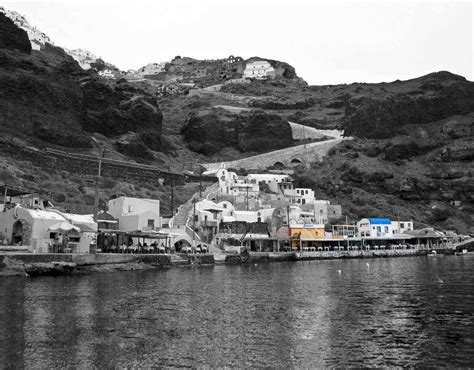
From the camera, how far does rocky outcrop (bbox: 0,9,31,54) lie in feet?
267

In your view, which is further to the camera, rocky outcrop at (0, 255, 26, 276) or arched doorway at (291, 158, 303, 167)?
arched doorway at (291, 158, 303, 167)

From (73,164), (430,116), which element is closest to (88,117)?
(73,164)

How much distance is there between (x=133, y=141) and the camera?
84.2 m

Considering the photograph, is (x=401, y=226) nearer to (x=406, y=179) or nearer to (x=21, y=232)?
(x=406, y=179)

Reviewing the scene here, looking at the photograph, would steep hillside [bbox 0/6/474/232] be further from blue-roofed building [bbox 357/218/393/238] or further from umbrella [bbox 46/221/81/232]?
umbrella [bbox 46/221/81/232]

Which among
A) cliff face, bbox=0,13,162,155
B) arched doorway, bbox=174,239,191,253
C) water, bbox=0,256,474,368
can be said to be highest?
cliff face, bbox=0,13,162,155

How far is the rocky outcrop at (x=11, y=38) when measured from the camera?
81438 millimetres

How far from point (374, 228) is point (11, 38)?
3048 inches

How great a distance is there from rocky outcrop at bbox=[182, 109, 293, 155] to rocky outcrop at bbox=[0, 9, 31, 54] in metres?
41.9

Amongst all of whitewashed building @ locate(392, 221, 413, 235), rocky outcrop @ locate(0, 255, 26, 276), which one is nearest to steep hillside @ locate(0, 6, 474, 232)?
whitewashed building @ locate(392, 221, 413, 235)

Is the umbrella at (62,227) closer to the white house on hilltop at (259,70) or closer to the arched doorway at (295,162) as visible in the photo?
the arched doorway at (295,162)

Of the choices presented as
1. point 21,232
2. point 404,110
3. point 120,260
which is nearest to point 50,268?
point 21,232

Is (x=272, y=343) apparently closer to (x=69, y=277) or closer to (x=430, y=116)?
(x=69, y=277)

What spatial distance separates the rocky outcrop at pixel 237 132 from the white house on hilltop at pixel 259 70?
241 feet
